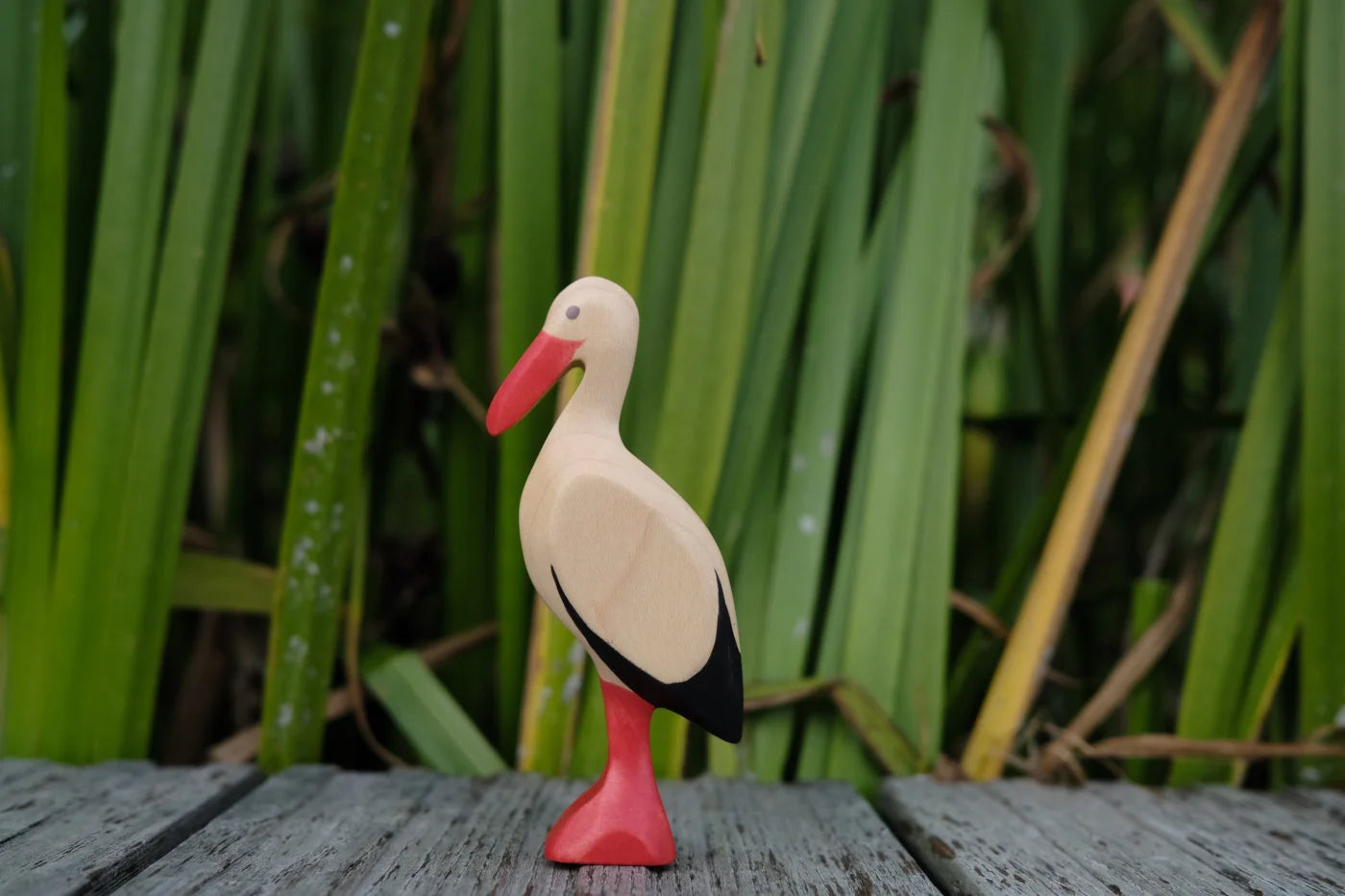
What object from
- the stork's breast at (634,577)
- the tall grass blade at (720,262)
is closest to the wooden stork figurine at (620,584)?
the stork's breast at (634,577)

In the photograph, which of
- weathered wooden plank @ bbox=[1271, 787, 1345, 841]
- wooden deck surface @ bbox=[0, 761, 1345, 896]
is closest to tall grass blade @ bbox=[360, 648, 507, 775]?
wooden deck surface @ bbox=[0, 761, 1345, 896]

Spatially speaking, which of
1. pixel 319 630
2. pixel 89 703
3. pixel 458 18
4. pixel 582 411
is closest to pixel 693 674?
pixel 582 411

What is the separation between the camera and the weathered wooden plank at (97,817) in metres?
0.42

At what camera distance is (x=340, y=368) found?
57 centimetres

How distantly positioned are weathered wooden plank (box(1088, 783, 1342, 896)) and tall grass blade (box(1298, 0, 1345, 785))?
97 mm

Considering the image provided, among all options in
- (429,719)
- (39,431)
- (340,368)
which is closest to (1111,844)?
(429,719)

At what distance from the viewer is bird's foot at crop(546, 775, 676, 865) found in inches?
17.7

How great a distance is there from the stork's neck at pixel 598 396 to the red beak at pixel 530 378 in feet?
0.05

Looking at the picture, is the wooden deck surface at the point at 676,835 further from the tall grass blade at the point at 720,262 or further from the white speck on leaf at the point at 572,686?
the tall grass blade at the point at 720,262

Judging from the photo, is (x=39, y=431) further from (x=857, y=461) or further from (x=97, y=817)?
(x=857, y=461)

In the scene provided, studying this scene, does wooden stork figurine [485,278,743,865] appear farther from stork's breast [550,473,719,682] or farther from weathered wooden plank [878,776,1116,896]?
weathered wooden plank [878,776,1116,896]

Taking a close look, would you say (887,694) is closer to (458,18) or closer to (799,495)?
(799,495)

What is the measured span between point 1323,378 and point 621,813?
51 centimetres

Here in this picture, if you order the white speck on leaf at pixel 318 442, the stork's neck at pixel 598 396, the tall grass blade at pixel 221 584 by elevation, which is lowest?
the tall grass blade at pixel 221 584
